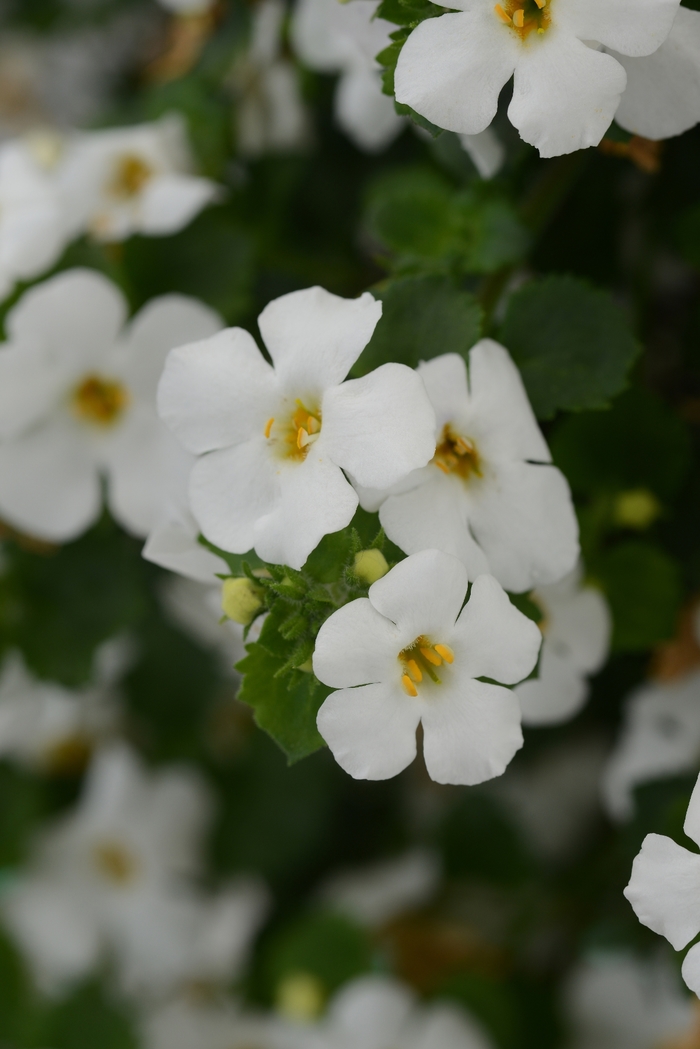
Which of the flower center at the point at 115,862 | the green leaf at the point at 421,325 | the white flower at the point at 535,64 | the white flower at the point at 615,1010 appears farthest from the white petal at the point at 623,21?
the flower center at the point at 115,862

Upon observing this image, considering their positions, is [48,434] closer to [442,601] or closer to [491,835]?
[442,601]

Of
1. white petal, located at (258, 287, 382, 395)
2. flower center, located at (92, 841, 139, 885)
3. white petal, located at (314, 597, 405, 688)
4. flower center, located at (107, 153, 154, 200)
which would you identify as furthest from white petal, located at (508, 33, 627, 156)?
flower center, located at (92, 841, 139, 885)

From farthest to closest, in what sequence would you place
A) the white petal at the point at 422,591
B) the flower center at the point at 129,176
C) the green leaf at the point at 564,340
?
the flower center at the point at 129,176 → the green leaf at the point at 564,340 → the white petal at the point at 422,591

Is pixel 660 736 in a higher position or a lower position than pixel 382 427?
lower

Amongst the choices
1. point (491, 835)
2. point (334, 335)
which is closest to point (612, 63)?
point (334, 335)

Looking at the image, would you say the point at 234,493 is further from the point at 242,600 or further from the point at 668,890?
the point at 668,890

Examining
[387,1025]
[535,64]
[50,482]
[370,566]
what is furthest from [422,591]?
[387,1025]

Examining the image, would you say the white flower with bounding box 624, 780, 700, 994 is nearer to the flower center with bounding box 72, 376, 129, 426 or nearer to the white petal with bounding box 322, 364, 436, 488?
the white petal with bounding box 322, 364, 436, 488

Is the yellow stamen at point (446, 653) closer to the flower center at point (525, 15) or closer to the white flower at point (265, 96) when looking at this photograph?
the flower center at point (525, 15)
